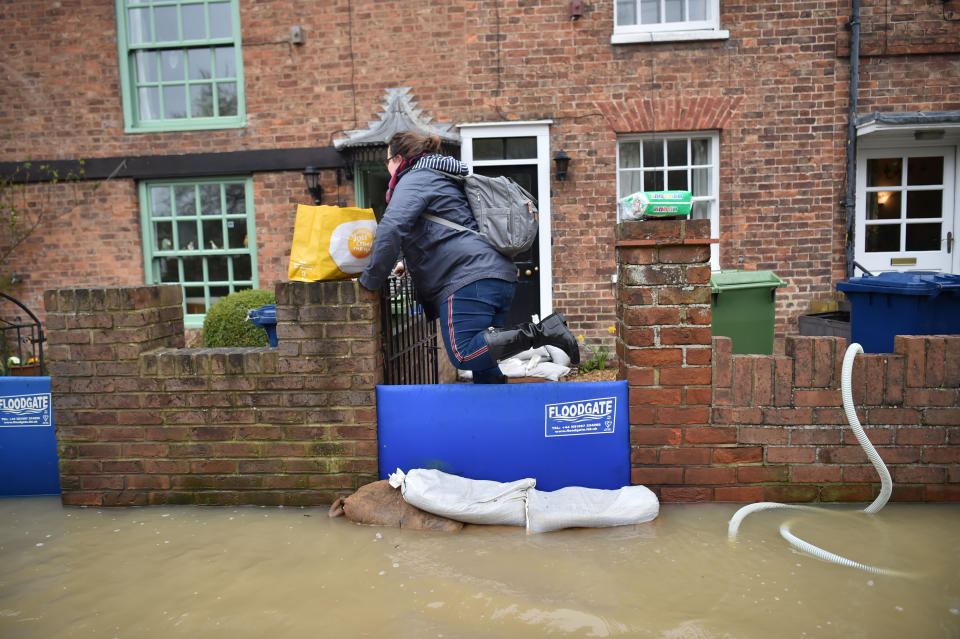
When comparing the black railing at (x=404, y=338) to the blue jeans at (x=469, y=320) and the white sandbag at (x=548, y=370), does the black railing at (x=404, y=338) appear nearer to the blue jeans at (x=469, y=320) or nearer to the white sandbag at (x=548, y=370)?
the blue jeans at (x=469, y=320)

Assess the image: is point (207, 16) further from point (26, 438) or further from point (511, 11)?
point (26, 438)

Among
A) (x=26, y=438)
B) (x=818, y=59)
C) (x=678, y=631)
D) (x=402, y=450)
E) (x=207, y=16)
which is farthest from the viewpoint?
(x=207, y=16)

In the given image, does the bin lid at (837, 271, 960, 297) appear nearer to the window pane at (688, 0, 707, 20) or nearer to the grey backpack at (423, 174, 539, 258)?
the grey backpack at (423, 174, 539, 258)

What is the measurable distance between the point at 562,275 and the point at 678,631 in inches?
228

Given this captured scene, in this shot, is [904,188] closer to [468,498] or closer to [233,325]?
[468,498]

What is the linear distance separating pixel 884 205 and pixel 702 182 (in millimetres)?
2212

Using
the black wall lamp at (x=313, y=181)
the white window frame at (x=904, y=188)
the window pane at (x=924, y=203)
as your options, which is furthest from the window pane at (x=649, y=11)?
the black wall lamp at (x=313, y=181)

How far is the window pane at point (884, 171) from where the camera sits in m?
7.46

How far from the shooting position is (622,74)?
23.9ft

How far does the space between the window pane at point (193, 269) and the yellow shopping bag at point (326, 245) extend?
18.6 feet

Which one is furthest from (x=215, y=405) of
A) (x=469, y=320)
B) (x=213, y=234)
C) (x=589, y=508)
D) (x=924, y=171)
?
(x=924, y=171)

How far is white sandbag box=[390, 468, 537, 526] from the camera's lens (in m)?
2.70

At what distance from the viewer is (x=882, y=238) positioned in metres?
7.55

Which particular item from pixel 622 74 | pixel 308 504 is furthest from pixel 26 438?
pixel 622 74
